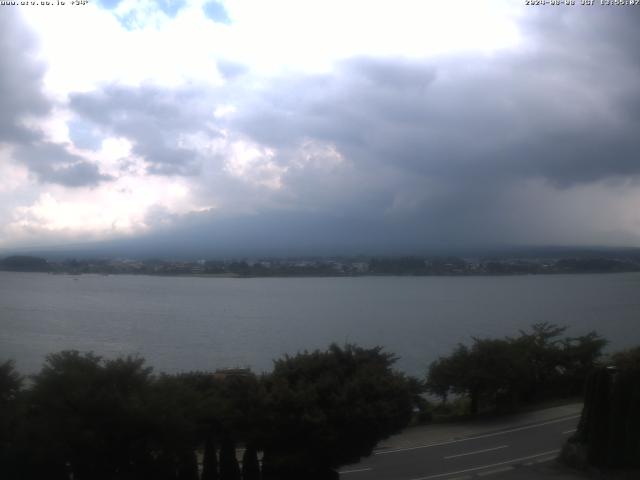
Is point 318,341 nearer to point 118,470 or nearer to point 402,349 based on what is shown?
point 402,349

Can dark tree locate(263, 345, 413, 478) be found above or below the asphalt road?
above

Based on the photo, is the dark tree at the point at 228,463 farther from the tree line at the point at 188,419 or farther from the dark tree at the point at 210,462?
the dark tree at the point at 210,462

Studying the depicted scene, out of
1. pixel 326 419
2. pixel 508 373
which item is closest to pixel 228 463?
pixel 326 419

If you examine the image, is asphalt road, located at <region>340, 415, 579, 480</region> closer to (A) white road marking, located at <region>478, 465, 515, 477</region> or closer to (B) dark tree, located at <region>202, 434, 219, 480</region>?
(A) white road marking, located at <region>478, 465, 515, 477</region>

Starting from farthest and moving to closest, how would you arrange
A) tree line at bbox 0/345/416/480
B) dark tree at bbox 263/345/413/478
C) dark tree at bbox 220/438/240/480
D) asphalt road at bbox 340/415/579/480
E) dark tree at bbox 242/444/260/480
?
asphalt road at bbox 340/415/579/480 → dark tree at bbox 242/444/260/480 → dark tree at bbox 220/438/240/480 → dark tree at bbox 263/345/413/478 → tree line at bbox 0/345/416/480

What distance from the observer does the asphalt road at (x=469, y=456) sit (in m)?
13.2

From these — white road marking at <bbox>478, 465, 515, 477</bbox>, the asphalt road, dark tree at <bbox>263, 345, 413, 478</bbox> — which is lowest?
the asphalt road

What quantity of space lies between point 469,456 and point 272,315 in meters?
33.6

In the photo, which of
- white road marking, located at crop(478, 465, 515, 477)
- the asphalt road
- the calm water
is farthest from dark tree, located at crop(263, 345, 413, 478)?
the calm water

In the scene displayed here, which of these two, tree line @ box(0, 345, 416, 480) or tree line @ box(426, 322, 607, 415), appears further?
tree line @ box(426, 322, 607, 415)

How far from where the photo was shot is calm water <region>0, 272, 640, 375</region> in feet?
102

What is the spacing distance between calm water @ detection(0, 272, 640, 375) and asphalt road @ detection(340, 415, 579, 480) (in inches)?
464

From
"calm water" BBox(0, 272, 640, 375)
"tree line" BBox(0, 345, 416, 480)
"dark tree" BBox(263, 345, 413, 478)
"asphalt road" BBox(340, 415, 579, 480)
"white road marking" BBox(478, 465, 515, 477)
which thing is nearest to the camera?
"tree line" BBox(0, 345, 416, 480)

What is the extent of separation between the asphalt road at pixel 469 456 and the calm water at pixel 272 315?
1179 cm
